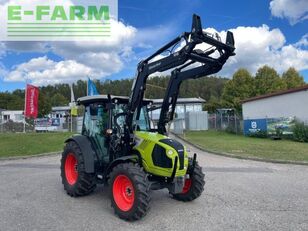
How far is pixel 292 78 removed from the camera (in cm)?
5259

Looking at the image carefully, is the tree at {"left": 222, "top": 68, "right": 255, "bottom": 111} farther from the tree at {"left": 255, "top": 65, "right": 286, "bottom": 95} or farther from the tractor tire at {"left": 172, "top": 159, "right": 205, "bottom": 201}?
the tractor tire at {"left": 172, "top": 159, "right": 205, "bottom": 201}

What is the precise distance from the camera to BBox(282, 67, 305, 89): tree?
169 feet

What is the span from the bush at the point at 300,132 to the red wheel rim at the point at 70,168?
18675mm

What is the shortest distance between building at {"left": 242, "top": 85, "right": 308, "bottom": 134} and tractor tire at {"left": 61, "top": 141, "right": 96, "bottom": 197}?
20209 mm

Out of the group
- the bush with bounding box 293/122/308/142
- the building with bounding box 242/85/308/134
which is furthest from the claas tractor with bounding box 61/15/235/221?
the building with bounding box 242/85/308/134

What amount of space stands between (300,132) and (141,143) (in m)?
19.0

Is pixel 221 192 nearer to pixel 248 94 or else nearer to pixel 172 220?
pixel 172 220

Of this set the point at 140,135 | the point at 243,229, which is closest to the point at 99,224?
the point at 140,135

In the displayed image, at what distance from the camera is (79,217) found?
5676 millimetres

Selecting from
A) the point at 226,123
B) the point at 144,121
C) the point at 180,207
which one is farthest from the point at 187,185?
the point at 226,123

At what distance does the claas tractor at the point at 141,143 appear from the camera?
18.3ft

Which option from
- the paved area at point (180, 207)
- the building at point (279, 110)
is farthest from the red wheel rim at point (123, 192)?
the building at point (279, 110)

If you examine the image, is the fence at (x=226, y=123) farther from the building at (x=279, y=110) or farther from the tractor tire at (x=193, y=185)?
the tractor tire at (x=193, y=185)

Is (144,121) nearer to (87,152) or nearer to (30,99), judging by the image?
(87,152)
